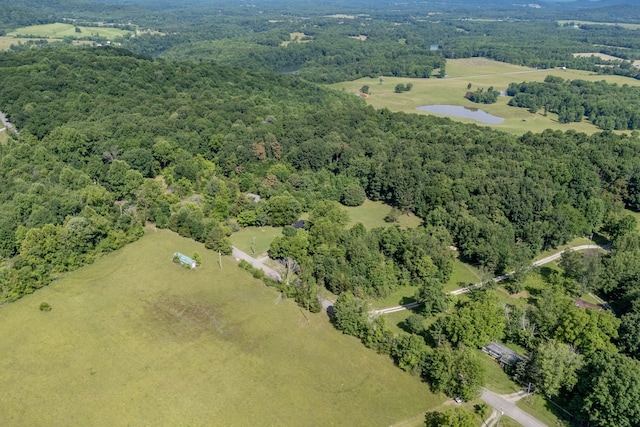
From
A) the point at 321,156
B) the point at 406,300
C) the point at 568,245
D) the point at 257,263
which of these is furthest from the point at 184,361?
the point at 568,245

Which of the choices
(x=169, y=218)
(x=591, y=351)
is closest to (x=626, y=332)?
(x=591, y=351)

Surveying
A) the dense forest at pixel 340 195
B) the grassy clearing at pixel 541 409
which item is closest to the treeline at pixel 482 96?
the dense forest at pixel 340 195

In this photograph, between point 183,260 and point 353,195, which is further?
point 353,195

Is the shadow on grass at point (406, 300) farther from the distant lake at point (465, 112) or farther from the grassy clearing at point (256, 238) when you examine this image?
the distant lake at point (465, 112)

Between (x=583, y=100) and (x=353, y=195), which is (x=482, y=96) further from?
(x=353, y=195)

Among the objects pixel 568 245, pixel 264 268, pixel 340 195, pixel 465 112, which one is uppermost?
pixel 465 112

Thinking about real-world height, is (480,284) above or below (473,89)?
below

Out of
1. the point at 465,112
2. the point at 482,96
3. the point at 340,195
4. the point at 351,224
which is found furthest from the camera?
the point at 482,96

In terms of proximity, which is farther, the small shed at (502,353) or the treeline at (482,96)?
the treeline at (482,96)
